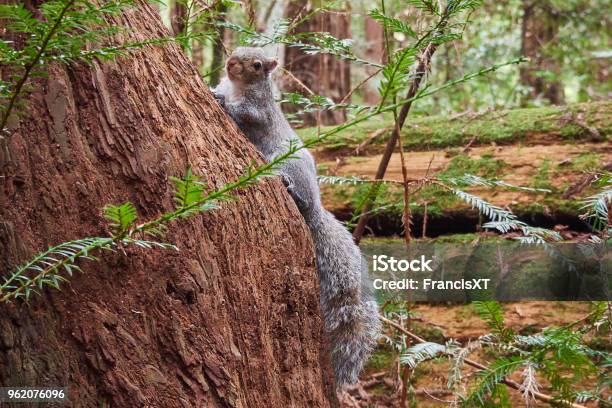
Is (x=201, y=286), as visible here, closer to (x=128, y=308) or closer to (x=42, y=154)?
(x=128, y=308)

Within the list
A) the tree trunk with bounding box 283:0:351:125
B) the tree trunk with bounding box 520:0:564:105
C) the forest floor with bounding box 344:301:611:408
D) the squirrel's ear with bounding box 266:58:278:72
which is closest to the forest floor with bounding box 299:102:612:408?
the forest floor with bounding box 344:301:611:408

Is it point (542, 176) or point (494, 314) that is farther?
point (542, 176)

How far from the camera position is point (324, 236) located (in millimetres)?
3682

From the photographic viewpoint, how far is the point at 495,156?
523cm

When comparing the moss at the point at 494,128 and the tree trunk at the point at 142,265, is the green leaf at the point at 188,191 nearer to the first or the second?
the tree trunk at the point at 142,265

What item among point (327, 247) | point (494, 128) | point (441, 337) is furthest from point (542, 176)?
point (327, 247)

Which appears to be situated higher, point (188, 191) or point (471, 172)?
point (188, 191)

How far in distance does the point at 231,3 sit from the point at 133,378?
1868 millimetres

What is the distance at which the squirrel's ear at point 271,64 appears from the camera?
171 inches

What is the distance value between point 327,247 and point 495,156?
2.19m

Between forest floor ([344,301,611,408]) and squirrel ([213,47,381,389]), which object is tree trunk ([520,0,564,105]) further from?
squirrel ([213,47,381,389])

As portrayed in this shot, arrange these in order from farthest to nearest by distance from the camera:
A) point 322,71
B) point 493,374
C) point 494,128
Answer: point 322,71, point 494,128, point 493,374

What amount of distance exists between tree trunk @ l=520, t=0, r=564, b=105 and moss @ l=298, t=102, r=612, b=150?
117 inches

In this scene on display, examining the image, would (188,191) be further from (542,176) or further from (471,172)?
(542,176)
